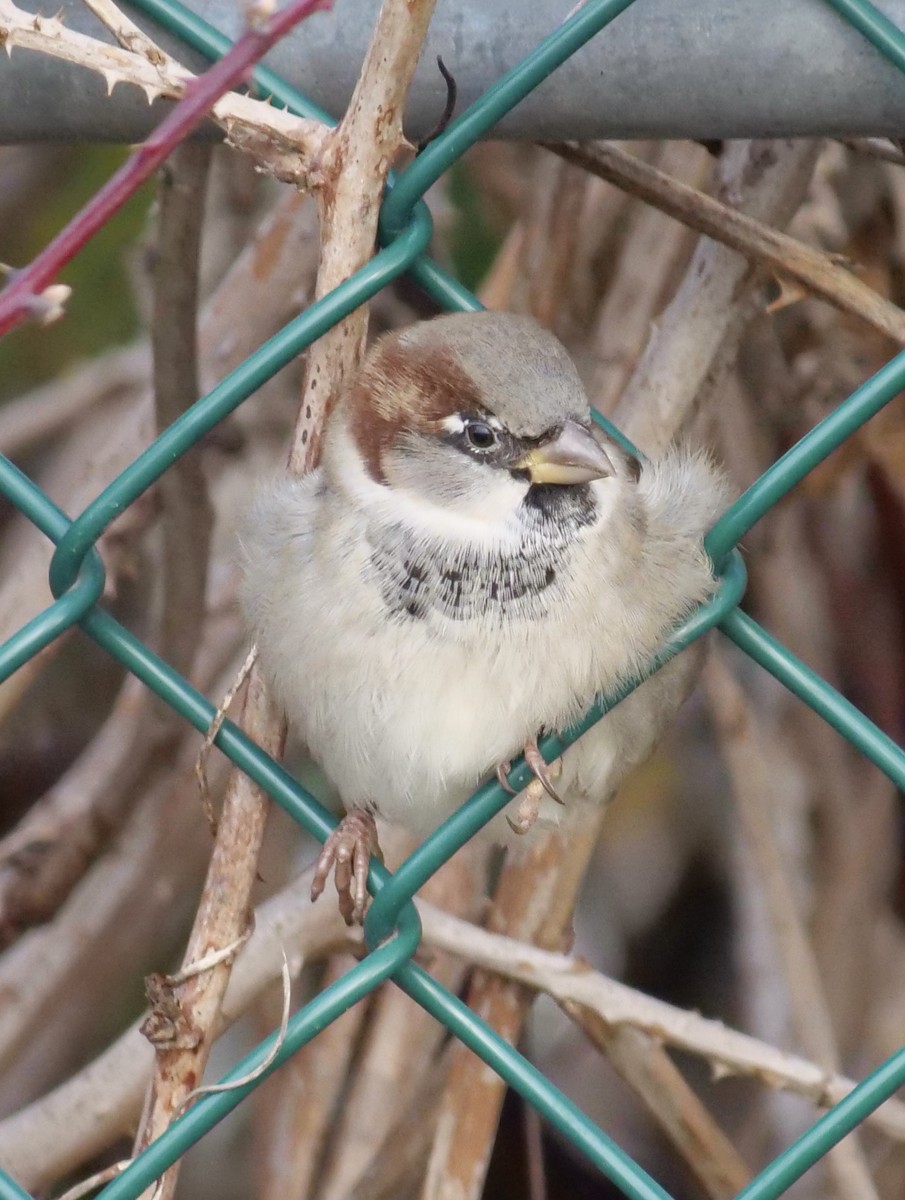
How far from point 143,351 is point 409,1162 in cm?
121

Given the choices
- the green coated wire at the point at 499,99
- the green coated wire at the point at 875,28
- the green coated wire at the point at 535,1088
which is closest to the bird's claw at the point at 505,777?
the green coated wire at the point at 535,1088

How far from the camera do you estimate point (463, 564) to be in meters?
1.15

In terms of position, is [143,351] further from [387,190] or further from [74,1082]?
[387,190]

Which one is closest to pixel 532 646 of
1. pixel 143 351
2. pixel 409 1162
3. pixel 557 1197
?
pixel 409 1162

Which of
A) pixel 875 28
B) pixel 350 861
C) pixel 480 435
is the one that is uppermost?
pixel 875 28

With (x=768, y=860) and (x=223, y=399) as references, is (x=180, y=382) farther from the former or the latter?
(x=768, y=860)

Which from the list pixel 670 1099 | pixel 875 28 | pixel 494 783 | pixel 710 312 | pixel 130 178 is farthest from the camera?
pixel 670 1099

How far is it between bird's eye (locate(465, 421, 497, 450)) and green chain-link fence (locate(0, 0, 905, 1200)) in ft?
0.69

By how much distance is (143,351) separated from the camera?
7.29 ft

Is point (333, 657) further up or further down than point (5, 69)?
further down

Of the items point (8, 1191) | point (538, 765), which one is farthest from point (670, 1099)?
point (8, 1191)

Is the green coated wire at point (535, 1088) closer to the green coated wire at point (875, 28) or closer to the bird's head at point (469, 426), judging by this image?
the bird's head at point (469, 426)

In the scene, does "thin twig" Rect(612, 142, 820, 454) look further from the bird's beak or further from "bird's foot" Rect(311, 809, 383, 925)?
"bird's foot" Rect(311, 809, 383, 925)

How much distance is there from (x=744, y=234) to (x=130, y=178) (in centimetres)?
67
